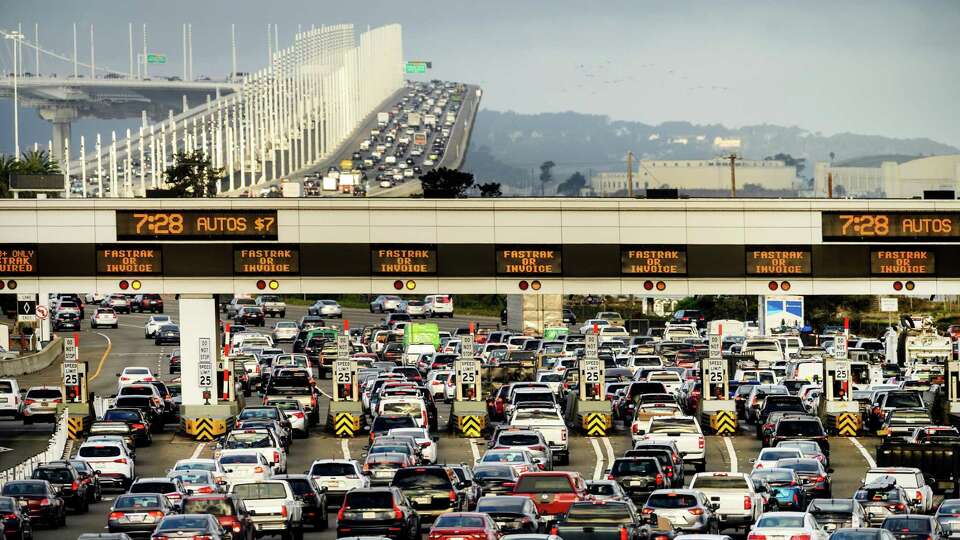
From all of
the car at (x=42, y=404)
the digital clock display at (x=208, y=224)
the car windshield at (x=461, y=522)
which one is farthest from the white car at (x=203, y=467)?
the car at (x=42, y=404)

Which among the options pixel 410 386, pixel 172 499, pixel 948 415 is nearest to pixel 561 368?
pixel 410 386

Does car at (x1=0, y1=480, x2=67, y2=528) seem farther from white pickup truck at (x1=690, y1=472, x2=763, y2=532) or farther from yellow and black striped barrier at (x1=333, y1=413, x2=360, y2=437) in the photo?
yellow and black striped barrier at (x1=333, y1=413, x2=360, y2=437)

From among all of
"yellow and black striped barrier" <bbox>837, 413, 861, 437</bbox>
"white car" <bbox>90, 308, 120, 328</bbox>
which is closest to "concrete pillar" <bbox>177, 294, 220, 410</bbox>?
"yellow and black striped barrier" <bbox>837, 413, 861, 437</bbox>

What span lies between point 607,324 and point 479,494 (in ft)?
220

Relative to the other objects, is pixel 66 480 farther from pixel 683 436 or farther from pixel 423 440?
pixel 683 436

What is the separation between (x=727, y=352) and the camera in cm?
8644

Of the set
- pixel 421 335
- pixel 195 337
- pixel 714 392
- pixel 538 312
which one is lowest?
pixel 714 392

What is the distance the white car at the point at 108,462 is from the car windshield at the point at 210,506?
13.0 m

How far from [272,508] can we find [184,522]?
531 centimetres

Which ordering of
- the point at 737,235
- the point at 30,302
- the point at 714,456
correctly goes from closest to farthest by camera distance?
1. the point at 714,456
2. the point at 737,235
3. the point at 30,302

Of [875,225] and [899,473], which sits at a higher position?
[875,225]

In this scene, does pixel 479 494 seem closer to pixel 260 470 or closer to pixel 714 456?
pixel 260 470

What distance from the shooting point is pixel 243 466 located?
148 ft

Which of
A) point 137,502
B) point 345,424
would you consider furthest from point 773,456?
point 345,424
